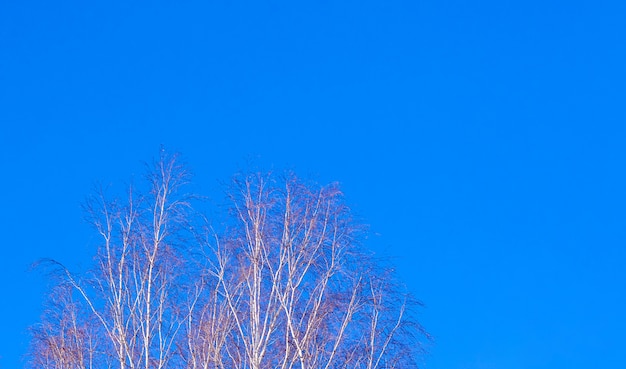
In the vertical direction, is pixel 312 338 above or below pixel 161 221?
below

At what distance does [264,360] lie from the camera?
82.2ft

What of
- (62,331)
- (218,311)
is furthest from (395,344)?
(62,331)

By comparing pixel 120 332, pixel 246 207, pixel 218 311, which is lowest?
pixel 120 332

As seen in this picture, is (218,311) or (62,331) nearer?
(218,311)

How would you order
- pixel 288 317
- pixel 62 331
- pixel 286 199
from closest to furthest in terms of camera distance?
pixel 288 317 → pixel 286 199 → pixel 62 331

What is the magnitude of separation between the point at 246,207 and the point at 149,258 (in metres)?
3.00

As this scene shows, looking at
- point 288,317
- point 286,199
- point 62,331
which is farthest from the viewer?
point 62,331

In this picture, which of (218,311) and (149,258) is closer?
(149,258)

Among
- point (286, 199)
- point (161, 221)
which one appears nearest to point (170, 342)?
point (161, 221)

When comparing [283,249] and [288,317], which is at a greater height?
[283,249]

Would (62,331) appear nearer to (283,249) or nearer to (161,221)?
(161,221)

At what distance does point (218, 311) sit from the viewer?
2602 centimetres

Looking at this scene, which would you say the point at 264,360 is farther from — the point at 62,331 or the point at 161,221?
the point at 62,331

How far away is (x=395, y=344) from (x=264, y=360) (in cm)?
369
